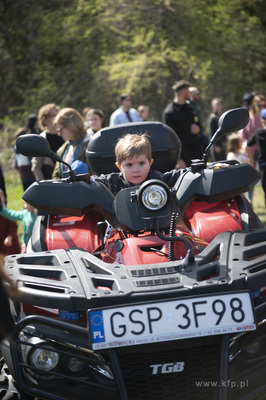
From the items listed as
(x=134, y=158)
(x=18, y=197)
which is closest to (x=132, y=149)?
(x=134, y=158)

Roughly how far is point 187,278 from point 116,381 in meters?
0.59

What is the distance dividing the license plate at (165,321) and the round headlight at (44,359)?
319mm

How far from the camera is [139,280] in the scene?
10.2 ft

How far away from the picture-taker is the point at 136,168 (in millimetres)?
4199

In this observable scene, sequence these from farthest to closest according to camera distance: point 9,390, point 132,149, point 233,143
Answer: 1. point 233,143
2. point 132,149
3. point 9,390

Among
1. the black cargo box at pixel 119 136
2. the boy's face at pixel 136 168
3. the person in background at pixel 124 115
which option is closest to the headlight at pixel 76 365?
the boy's face at pixel 136 168

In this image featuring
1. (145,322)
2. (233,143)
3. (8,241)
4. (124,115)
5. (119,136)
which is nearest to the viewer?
(145,322)

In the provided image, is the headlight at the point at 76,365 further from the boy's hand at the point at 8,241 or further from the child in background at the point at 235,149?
the child in background at the point at 235,149

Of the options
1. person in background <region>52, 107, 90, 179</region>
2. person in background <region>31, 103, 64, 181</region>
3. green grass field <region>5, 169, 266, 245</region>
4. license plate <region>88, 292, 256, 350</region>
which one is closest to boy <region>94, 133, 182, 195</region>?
license plate <region>88, 292, 256, 350</region>

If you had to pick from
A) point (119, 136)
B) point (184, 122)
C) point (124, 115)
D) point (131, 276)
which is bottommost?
point (184, 122)

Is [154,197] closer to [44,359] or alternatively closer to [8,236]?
[44,359]

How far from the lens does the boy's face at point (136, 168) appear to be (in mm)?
4180

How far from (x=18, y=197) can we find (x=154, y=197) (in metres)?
11.2

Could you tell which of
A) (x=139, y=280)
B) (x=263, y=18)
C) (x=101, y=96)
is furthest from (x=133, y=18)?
(x=139, y=280)
